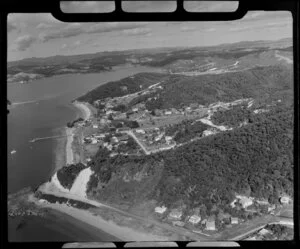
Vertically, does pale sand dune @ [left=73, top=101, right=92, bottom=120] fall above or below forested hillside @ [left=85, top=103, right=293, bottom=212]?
above

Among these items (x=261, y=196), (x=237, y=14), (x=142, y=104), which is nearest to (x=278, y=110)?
(x=261, y=196)

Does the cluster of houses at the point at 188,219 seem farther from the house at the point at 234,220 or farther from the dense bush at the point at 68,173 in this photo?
the dense bush at the point at 68,173

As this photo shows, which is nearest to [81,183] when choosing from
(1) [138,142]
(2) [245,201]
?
(1) [138,142]

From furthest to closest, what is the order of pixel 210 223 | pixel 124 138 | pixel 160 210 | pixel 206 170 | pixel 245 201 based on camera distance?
pixel 124 138 → pixel 206 170 → pixel 160 210 → pixel 245 201 → pixel 210 223

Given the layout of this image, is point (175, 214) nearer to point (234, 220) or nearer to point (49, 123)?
point (234, 220)

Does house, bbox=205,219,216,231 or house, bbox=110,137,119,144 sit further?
house, bbox=110,137,119,144

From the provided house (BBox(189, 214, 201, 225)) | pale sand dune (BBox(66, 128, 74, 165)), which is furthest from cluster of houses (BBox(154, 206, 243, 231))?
pale sand dune (BBox(66, 128, 74, 165))

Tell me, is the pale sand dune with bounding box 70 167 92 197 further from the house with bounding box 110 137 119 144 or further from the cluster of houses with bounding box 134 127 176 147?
the cluster of houses with bounding box 134 127 176 147

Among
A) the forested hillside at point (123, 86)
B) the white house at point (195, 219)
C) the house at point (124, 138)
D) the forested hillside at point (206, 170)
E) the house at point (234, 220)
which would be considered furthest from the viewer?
the house at point (124, 138)

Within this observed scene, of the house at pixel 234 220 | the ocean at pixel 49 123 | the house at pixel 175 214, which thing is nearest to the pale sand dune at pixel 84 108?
the ocean at pixel 49 123

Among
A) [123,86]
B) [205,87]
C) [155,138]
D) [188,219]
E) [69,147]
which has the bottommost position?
[188,219]
